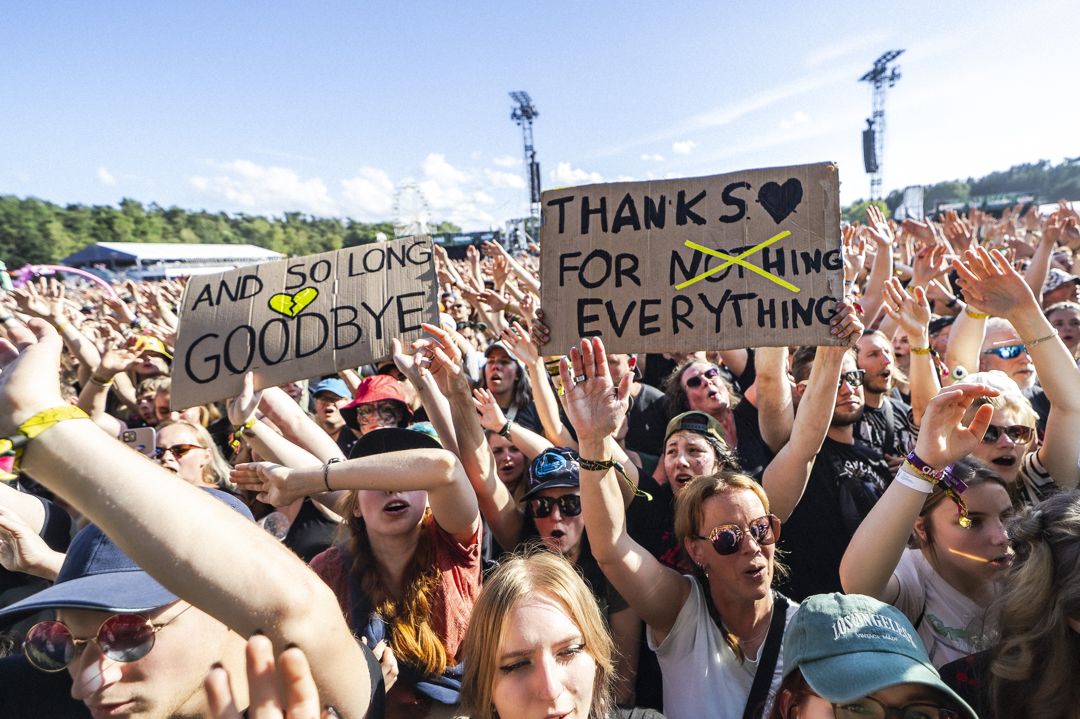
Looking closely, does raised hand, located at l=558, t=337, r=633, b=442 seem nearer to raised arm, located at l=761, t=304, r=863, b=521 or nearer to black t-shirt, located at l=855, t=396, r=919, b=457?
raised arm, located at l=761, t=304, r=863, b=521

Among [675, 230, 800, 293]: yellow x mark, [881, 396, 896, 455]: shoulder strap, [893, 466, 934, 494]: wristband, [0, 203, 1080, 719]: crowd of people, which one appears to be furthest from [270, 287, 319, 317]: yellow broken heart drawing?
[881, 396, 896, 455]: shoulder strap

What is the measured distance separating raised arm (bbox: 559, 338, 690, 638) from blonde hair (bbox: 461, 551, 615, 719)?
0.22m

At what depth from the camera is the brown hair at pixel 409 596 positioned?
2.22 m

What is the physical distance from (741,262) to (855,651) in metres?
1.60

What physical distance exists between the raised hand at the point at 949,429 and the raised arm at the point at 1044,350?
810 millimetres

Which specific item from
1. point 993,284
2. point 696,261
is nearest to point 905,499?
point 696,261

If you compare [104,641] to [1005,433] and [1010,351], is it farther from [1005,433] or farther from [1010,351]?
[1010,351]

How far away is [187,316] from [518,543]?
6.04ft

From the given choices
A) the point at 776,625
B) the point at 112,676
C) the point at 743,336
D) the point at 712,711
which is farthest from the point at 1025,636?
the point at 112,676

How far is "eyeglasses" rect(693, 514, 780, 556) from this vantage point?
7.20ft

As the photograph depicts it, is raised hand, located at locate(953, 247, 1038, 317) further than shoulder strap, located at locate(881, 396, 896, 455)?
No

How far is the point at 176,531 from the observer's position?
2.93 feet

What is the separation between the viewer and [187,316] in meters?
2.93

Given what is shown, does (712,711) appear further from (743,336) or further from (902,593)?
(743,336)
